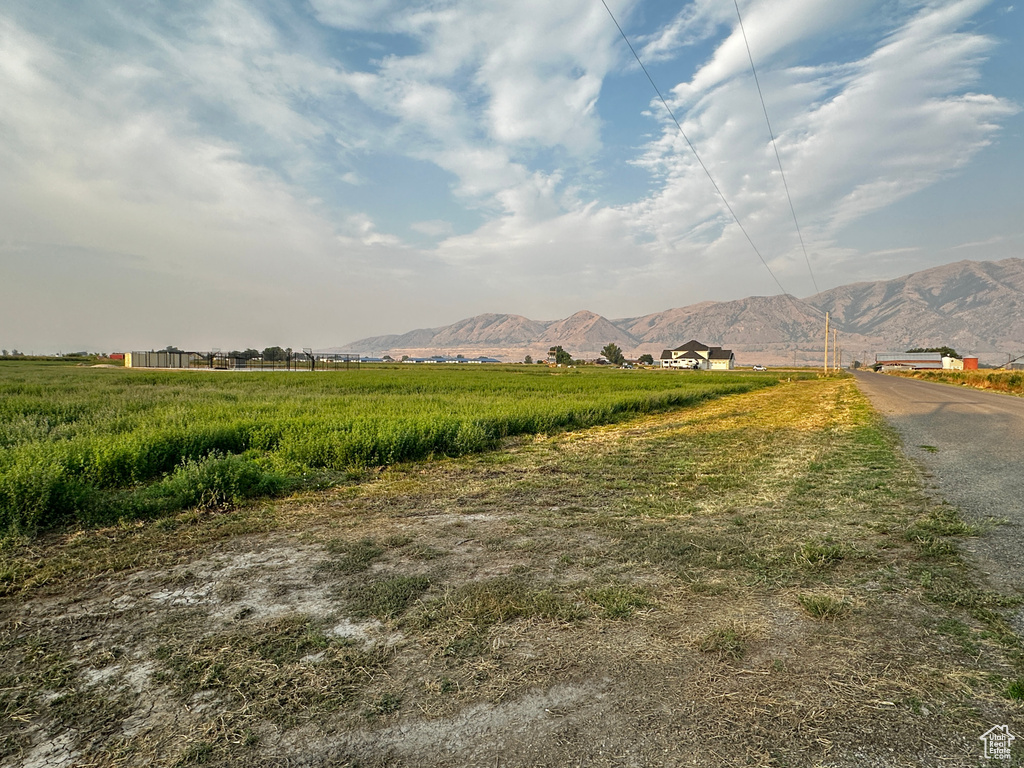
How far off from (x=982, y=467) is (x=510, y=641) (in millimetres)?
9308

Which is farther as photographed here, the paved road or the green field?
the green field

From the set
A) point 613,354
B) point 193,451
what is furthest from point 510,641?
point 613,354

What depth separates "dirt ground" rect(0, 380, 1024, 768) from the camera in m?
2.21

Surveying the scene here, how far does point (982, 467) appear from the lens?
8.23 m

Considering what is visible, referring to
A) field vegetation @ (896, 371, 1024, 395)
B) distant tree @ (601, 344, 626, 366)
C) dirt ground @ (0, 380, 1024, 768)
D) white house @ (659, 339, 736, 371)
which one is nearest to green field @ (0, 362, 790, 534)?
dirt ground @ (0, 380, 1024, 768)

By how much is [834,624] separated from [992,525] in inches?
140

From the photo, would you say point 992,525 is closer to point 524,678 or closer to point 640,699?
point 640,699

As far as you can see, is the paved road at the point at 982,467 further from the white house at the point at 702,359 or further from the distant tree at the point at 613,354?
the distant tree at the point at 613,354

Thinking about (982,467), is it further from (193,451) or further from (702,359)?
(702,359)

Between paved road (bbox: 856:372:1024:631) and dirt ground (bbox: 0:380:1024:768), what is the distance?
34 centimetres

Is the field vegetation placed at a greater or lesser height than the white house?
lesser

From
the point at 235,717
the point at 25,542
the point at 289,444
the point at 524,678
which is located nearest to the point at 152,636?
the point at 235,717

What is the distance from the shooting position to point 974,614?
329cm

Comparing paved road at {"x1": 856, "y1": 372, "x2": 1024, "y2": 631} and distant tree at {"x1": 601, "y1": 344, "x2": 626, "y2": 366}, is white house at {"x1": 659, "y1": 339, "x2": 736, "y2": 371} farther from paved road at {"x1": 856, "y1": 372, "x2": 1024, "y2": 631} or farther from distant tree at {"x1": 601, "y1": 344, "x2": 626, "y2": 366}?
paved road at {"x1": 856, "y1": 372, "x2": 1024, "y2": 631}
